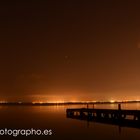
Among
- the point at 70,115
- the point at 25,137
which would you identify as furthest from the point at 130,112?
the point at 70,115

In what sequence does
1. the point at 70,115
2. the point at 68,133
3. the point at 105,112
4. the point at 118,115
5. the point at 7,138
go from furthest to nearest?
the point at 70,115 → the point at 105,112 → the point at 118,115 → the point at 68,133 → the point at 7,138

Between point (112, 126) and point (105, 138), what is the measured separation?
5.19 metres

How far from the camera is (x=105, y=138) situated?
26.0 metres

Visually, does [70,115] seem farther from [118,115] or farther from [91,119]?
[118,115]

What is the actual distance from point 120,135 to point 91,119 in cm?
1256

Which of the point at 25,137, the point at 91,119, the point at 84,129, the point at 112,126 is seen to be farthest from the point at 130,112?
the point at 25,137

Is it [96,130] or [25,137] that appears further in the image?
[96,130]

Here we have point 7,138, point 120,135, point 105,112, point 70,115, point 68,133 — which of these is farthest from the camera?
point 70,115

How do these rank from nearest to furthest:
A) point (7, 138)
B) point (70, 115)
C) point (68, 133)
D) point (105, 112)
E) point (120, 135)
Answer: point (7, 138), point (120, 135), point (68, 133), point (105, 112), point (70, 115)

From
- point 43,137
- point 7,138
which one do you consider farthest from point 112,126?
point 7,138

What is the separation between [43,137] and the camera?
2612cm

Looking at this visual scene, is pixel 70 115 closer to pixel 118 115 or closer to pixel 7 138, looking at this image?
pixel 118 115

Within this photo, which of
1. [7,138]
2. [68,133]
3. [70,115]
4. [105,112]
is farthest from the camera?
[70,115]

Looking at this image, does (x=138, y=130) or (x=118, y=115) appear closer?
(x=138, y=130)
